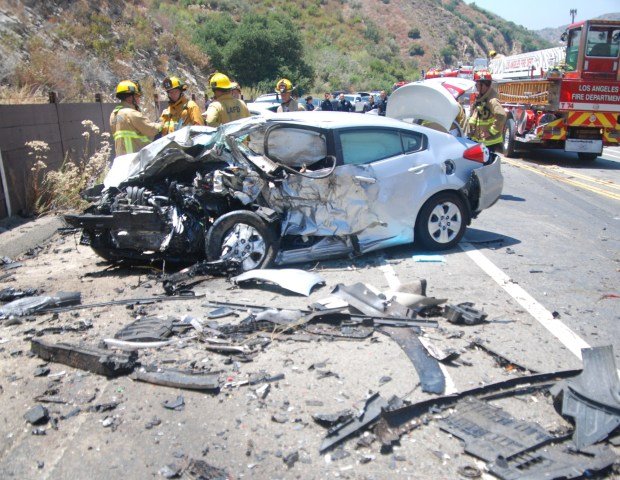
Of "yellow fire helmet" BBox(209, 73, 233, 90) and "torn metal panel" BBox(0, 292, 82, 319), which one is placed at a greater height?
"yellow fire helmet" BBox(209, 73, 233, 90)

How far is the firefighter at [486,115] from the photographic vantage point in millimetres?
11297

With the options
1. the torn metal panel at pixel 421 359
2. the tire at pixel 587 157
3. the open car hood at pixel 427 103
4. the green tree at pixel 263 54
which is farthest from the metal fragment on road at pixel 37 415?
the green tree at pixel 263 54

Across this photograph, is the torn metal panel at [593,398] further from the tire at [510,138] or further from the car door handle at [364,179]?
the tire at [510,138]

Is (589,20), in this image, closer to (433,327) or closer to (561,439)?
(433,327)

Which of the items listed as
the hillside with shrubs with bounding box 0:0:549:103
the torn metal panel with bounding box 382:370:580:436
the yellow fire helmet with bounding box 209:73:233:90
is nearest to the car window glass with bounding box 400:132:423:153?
the yellow fire helmet with bounding box 209:73:233:90

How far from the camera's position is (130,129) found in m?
8.76

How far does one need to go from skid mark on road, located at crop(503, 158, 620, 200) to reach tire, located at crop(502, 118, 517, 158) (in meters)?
0.83

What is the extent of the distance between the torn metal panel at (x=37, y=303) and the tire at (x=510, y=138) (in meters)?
14.7

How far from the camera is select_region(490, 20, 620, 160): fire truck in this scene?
1602 centimetres

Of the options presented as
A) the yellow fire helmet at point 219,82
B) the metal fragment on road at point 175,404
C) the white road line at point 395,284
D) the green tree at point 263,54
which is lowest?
the white road line at point 395,284

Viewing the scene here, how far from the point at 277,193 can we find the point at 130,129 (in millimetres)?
2932

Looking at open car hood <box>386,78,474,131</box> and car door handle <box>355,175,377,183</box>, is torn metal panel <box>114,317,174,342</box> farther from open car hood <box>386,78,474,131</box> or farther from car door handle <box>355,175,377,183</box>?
open car hood <box>386,78,474,131</box>

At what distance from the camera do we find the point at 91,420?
397 centimetres

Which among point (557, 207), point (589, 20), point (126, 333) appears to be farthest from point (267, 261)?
point (589, 20)
